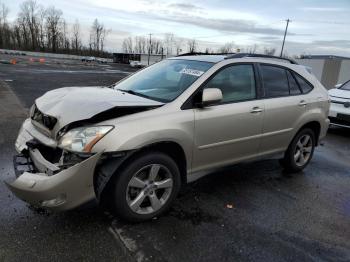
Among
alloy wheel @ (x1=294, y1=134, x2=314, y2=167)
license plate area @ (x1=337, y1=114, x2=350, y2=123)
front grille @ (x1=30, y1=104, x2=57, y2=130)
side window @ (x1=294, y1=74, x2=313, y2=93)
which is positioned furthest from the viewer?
license plate area @ (x1=337, y1=114, x2=350, y2=123)

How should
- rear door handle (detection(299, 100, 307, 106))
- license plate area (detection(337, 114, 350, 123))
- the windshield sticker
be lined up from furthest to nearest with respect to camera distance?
license plate area (detection(337, 114, 350, 123)) → rear door handle (detection(299, 100, 307, 106)) → the windshield sticker

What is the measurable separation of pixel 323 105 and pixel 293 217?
2.29 metres

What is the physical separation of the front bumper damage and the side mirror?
1.32m

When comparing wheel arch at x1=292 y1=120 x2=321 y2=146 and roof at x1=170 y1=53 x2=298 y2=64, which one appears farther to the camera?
wheel arch at x1=292 y1=120 x2=321 y2=146

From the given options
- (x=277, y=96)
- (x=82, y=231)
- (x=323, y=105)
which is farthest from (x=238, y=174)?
(x=82, y=231)

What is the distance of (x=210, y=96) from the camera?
3.81m

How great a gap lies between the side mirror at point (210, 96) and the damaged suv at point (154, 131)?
0.01 m

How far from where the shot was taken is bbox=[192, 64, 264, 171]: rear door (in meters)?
3.99

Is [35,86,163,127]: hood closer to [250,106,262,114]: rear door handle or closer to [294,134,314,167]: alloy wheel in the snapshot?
[250,106,262,114]: rear door handle

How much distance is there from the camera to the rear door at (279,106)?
4.74m

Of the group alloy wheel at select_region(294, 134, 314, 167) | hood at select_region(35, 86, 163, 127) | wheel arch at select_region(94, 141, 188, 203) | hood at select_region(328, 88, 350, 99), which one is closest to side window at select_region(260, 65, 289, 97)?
alloy wheel at select_region(294, 134, 314, 167)

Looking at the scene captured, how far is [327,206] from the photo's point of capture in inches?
176

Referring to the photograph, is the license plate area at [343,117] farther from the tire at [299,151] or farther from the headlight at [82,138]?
the headlight at [82,138]

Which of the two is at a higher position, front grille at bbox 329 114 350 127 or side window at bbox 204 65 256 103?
side window at bbox 204 65 256 103
